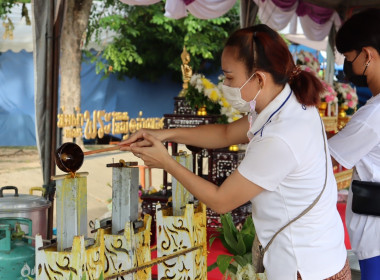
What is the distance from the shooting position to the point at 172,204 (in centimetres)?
190

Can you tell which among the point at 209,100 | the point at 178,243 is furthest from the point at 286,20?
the point at 178,243

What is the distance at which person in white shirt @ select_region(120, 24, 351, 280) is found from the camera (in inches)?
55.5

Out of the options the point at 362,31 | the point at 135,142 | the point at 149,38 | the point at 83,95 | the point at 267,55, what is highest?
the point at 149,38

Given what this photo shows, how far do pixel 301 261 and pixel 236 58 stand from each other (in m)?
0.55

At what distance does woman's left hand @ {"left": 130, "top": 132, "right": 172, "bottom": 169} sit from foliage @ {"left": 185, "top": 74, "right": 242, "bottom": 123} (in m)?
2.50

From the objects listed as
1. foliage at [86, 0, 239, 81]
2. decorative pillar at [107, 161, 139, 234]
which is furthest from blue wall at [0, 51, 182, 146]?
decorative pillar at [107, 161, 139, 234]

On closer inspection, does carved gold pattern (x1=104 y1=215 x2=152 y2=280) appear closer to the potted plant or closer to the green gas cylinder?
the green gas cylinder

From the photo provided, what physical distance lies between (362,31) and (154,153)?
816mm

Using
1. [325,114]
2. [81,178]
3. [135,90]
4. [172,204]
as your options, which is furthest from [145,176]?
[135,90]

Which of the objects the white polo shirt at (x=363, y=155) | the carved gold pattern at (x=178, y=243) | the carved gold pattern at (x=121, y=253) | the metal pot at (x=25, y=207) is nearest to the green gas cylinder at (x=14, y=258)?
the carved gold pattern at (x=121, y=253)

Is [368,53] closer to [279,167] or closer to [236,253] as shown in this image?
[279,167]

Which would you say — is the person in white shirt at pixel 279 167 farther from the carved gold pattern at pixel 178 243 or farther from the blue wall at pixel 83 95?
the blue wall at pixel 83 95

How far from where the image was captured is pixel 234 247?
2.11 m

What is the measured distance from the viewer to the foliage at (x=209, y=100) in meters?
4.05
